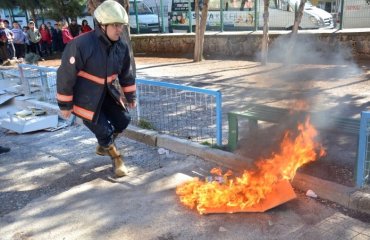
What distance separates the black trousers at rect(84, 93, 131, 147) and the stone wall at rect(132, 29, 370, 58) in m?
9.64

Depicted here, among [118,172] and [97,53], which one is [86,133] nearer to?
[118,172]

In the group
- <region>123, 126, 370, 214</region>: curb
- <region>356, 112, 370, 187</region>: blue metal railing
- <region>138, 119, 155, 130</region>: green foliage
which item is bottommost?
<region>123, 126, 370, 214</region>: curb

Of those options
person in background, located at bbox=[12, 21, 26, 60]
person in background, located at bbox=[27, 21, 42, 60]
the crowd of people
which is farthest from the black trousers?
person in background, located at bbox=[27, 21, 42, 60]

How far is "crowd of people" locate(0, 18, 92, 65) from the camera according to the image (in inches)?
625

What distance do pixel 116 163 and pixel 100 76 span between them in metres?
1.00

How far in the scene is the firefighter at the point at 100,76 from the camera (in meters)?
3.66

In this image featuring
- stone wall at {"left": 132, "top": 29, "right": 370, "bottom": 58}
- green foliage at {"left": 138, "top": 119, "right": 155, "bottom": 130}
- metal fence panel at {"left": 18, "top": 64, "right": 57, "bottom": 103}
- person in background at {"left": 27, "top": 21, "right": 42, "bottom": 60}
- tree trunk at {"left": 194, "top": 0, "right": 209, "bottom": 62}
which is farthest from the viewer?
person in background at {"left": 27, "top": 21, "right": 42, "bottom": 60}

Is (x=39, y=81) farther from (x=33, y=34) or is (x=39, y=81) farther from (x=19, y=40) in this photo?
(x=33, y=34)

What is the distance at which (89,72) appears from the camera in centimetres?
381

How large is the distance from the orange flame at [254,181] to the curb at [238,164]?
15 cm

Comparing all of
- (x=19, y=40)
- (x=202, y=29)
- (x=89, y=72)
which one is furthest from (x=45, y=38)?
(x=89, y=72)

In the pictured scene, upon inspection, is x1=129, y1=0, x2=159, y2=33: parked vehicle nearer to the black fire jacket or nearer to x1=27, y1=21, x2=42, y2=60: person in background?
x1=27, y1=21, x2=42, y2=60: person in background

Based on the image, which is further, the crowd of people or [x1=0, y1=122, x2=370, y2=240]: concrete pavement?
the crowd of people

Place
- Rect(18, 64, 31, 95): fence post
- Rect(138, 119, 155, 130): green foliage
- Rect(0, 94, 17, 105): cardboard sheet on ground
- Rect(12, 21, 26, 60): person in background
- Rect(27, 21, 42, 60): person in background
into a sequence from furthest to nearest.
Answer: Rect(27, 21, 42, 60): person in background → Rect(12, 21, 26, 60): person in background → Rect(0, 94, 17, 105): cardboard sheet on ground → Rect(18, 64, 31, 95): fence post → Rect(138, 119, 155, 130): green foliage
